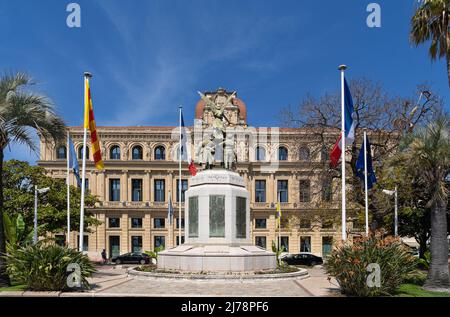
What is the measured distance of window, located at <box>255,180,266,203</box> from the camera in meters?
63.7

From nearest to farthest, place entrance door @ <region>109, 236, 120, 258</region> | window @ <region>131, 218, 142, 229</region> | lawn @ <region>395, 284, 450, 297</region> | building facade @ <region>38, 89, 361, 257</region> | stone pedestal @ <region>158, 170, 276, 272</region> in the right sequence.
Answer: lawn @ <region>395, 284, 450, 297</region> < stone pedestal @ <region>158, 170, 276, 272</region> < building facade @ <region>38, 89, 361, 257</region> < entrance door @ <region>109, 236, 120, 258</region> < window @ <region>131, 218, 142, 229</region>

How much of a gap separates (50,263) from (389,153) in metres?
25.8

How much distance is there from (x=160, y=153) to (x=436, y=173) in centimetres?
4936

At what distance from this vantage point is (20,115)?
57.6ft

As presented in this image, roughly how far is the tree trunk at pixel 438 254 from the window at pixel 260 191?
46.4 m

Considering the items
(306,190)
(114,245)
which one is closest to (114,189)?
(114,245)

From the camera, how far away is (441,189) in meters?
17.2

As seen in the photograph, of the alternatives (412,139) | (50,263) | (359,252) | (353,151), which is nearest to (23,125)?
(50,263)

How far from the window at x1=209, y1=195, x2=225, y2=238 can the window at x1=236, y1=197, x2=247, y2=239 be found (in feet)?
3.08

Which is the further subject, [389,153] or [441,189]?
[389,153]

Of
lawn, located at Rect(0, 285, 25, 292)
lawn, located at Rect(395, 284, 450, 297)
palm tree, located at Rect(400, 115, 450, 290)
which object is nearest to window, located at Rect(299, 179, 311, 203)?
palm tree, located at Rect(400, 115, 450, 290)

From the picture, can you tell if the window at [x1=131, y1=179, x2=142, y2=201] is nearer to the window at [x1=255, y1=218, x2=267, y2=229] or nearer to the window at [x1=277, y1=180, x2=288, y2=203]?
the window at [x1=255, y1=218, x2=267, y2=229]
